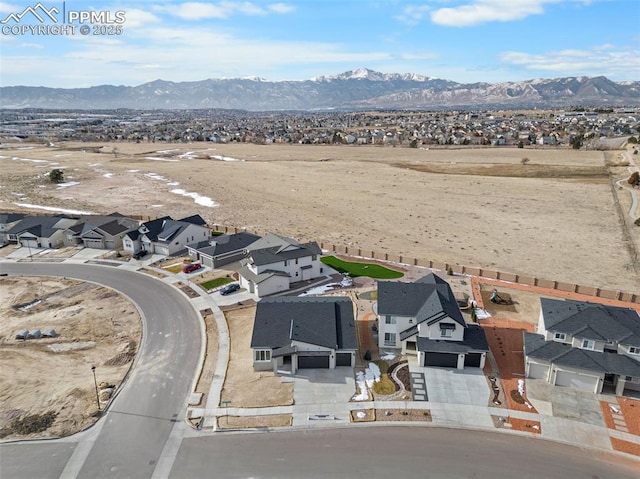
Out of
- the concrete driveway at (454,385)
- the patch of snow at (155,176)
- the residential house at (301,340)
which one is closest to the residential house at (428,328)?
the concrete driveway at (454,385)

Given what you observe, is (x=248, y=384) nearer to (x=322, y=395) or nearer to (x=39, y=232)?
(x=322, y=395)

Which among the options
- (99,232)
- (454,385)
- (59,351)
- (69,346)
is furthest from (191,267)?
(454,385)

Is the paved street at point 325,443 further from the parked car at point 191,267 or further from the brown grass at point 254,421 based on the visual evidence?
the parked car at point 191,267

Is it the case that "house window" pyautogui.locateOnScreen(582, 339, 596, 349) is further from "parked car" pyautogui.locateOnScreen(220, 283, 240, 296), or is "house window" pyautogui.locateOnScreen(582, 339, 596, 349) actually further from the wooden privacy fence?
"parked car" pyautogui.locateOnScreen(220, 283, 240, 296)

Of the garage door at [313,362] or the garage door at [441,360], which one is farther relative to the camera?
the garage door at [441,360]

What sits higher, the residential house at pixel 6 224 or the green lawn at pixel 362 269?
the residential house at pixel 6 224

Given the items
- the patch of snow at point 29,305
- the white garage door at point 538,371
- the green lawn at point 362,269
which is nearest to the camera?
the white garage door at point 538,371

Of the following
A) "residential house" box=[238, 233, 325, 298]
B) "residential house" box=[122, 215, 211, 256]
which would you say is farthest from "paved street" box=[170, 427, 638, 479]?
"residential house" box=[122, 215, 211, 256]

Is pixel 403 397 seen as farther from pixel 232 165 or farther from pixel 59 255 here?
pixel 232 165
